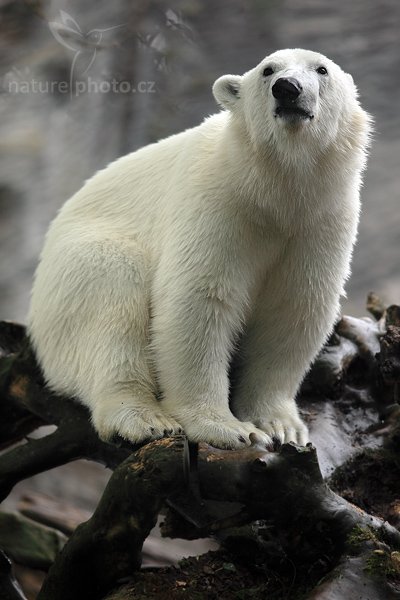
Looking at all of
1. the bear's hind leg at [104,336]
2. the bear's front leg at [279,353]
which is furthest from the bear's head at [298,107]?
the bear's hind leg at [104,336]

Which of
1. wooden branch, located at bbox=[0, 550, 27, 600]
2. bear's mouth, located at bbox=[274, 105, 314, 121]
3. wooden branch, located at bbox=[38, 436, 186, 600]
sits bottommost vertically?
wooden branch, located at bbox=[0, 550, 27, 600]


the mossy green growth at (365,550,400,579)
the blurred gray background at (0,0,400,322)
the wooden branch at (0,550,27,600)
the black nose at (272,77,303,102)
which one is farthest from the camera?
the blurred gray background at (0,0,400,322)

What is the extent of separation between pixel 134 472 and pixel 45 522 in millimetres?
4235

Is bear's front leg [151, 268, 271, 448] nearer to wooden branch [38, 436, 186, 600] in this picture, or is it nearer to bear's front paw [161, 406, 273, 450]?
bear's front paw [161, 406, 273, 450]

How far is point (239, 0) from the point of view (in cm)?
898

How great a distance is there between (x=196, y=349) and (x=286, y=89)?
1293 mm

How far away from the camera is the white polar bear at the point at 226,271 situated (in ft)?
12.4

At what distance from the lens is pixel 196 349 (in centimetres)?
387

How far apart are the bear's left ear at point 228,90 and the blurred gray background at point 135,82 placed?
4.99 meters

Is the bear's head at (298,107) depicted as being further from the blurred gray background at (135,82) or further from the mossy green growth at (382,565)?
the blurred gray background at (135,82)

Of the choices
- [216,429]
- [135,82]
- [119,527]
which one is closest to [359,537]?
[216,429]

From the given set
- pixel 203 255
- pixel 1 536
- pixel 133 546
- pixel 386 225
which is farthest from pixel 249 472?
pixel 386 225

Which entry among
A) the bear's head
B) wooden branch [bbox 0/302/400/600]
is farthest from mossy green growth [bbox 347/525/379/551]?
the bear's head

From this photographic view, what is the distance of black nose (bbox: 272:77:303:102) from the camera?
3447 millimetres
